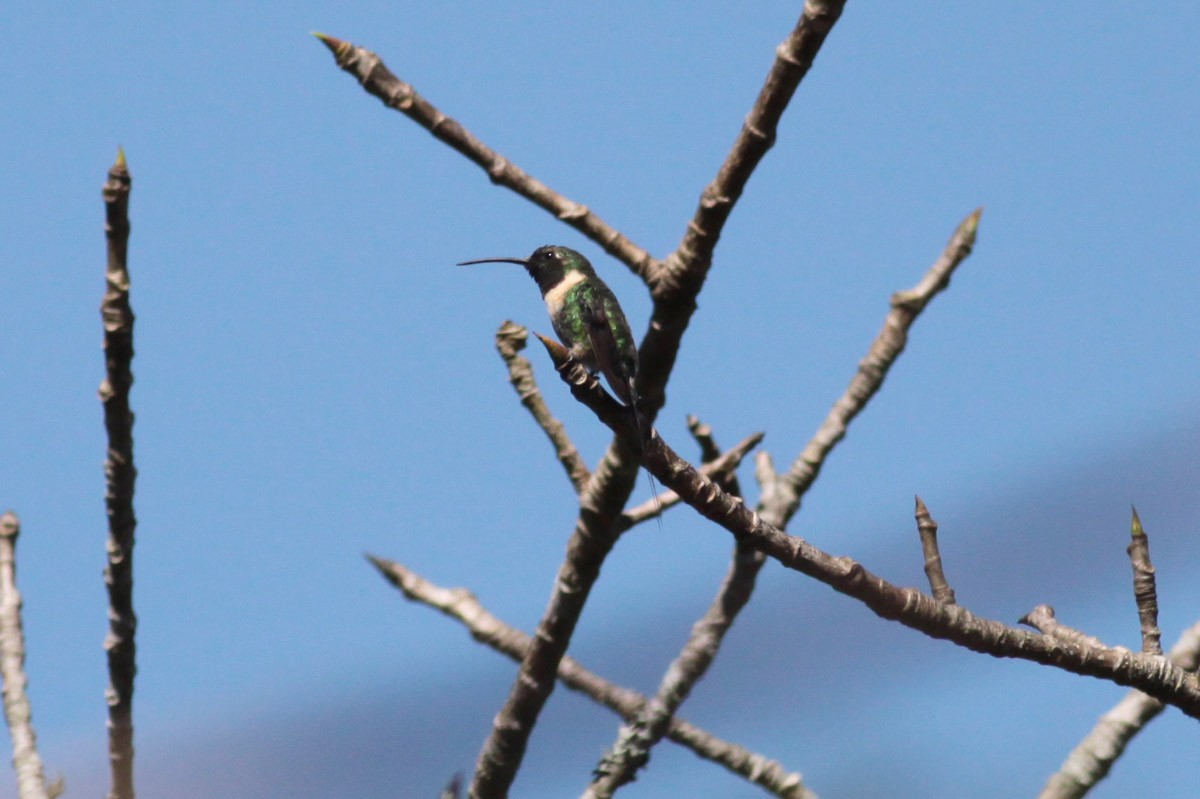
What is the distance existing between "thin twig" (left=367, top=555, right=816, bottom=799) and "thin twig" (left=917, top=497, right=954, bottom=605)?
221cm

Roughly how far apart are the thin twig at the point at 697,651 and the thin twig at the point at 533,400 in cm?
62

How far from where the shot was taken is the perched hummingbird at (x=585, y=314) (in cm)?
565

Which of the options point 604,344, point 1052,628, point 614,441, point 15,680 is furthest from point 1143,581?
point 15,680

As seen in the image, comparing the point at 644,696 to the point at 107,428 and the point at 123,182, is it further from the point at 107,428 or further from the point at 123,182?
the point at 123,182

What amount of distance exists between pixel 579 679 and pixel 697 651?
63cm

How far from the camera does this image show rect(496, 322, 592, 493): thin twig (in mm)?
5449

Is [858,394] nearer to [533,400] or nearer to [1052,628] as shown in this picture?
[533,400]

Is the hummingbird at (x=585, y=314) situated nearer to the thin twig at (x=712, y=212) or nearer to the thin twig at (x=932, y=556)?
the thin twig at (x=712, y=212)

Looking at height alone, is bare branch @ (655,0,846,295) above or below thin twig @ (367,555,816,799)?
above

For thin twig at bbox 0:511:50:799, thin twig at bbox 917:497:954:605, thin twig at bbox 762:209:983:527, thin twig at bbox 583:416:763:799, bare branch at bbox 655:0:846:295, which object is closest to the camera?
thin twig at bbox 917:497:954:605

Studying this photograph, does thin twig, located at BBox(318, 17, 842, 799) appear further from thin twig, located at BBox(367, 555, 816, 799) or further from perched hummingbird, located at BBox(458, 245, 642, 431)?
thin twig, located at BBox(367, 555, 816, 799)

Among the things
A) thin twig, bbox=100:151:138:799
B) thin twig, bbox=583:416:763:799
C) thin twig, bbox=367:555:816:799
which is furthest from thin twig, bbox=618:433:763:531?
thin twig, bbox=100:151:138:799

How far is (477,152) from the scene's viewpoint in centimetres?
544

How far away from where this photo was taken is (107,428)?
4.09 m
